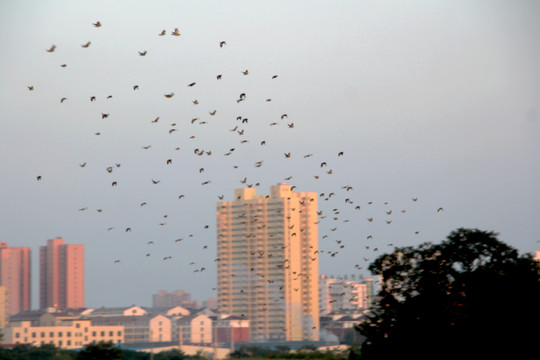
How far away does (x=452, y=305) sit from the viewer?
146 feet

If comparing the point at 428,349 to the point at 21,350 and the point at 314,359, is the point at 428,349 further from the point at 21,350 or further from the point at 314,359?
the point at 21,350

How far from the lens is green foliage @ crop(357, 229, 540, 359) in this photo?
42656 millimetres

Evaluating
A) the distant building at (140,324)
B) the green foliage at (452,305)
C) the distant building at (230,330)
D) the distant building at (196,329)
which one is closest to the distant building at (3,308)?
the distant building at (140,324)

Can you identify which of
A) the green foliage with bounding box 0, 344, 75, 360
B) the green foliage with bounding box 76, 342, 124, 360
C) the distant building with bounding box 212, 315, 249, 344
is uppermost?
the green foliage with bounding box 76, 342, 124, 360

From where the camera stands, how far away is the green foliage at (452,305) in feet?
140

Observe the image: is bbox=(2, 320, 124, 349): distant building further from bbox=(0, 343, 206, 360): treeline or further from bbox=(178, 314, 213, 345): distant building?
bbox=(0, 343, 206, 360): treeline

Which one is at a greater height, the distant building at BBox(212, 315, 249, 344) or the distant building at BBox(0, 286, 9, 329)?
the distant building at BBox(0, 286, 9, 329)

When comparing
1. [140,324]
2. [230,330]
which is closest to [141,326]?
[140,324]

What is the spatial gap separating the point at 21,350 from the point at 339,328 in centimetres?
8437

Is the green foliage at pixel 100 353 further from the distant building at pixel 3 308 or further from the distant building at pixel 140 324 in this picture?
the distant building at pixel 3 308

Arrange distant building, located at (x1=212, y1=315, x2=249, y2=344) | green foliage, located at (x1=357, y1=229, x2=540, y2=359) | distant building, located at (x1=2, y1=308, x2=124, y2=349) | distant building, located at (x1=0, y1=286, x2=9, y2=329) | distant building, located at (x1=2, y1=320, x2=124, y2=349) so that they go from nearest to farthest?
green foliage, located at (x1=357, y1=229, x2=540, y2=359) < distant building, located at (x1=2, y1=320, x2=124, y2=349) < distant building, located at (x1=2, y1=308, x2=124, y2=349) < distant building, located at (x1=0, y1=286, x2=9, y2=329) < distant building, located at (x1=212, y1=315, x2=249, y2=344)

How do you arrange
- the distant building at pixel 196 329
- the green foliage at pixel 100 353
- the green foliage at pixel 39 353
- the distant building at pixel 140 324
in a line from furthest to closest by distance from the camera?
the distant building at pixel 196 329
the distant building at pixel 140 324
the green foliage at pixel 39 353
the green foliage at pixel 100 353

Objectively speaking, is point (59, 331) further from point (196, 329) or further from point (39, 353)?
point (39, 353)

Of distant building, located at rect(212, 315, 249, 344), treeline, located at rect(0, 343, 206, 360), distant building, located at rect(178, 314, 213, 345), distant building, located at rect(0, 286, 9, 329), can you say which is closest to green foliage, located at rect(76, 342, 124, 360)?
treeline, located at rect(0, 343, 206, 360)
